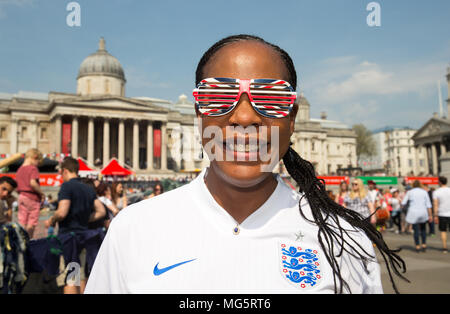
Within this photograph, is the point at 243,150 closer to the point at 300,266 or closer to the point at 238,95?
the point at 238,95

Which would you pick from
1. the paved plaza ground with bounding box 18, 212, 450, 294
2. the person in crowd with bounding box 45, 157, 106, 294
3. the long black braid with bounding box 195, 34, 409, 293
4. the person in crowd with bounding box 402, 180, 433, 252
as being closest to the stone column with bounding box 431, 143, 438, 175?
the paved plaza ground with bounding box 18, 212, 450, 294

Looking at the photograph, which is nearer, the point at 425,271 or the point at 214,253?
the point at 214,253

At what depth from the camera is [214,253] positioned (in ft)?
4.51

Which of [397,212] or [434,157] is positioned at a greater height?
[434,157]

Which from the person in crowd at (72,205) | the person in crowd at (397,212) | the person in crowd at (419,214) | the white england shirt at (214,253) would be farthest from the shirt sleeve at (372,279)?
the person in crowd at (397,212)

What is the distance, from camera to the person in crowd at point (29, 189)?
691cm

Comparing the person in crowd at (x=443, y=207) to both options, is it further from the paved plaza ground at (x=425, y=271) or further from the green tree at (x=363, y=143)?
the green tree at (x=363, y=143)

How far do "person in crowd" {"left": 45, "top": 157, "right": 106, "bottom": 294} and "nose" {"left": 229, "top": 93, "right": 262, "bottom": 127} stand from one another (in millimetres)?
4187

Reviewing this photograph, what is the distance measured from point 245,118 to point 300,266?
637mm

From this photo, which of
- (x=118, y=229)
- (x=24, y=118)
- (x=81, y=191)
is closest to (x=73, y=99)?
(x=24, y=118)

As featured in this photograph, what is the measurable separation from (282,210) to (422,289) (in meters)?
5.12

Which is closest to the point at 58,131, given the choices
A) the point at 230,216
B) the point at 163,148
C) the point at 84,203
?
the point at 163,148

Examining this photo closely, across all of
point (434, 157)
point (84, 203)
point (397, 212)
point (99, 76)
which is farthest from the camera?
point (434, 157)

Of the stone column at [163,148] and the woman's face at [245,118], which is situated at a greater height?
the stone column at [163,148]
